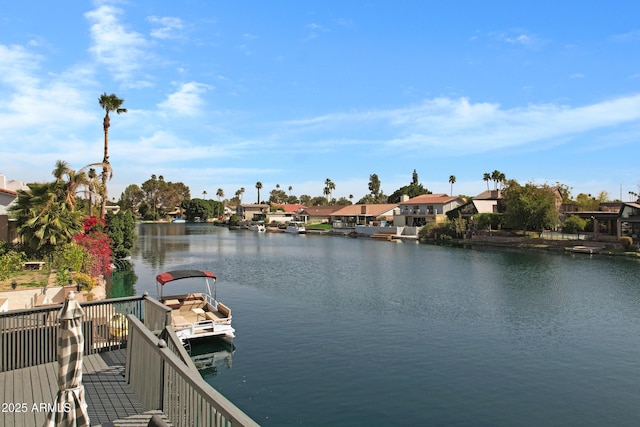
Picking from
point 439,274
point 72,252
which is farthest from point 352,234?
point 72,252

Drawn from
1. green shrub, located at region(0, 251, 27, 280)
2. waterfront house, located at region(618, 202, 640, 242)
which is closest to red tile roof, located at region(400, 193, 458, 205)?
waterfront house, located at region(618, 202, 640, 242)

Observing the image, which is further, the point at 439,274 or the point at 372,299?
the point at 439,274

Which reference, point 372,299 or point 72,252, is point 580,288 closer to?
point 372,299

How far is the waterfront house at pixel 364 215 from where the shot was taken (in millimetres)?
118688

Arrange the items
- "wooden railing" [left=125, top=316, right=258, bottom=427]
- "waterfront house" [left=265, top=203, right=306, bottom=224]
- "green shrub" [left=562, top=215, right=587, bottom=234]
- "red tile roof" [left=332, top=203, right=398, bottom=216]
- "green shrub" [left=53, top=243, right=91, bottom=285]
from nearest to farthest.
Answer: "wooden railing" [left=125, top=316, right=258, bottom=427] < "green shrub" [left=53, top=243, right=91, bottom=285] < "green shrub" [left=562, top=215, right=587, bottom=234] < "red tile roof" [left=332, top=203, right=398, bottom=216] < "waterfront house" [left=265, top=203, right=306, bottom=224]

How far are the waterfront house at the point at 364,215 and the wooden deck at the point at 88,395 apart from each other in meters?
106

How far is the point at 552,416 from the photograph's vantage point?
13844 millimetres

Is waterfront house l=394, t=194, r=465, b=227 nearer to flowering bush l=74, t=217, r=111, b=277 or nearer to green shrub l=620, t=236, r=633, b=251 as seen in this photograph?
green shrub l=620, t=236, r=633, b=251

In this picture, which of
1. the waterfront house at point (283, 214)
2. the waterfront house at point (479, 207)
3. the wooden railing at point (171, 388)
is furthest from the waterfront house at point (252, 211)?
the wooden railing at point (171, 388)

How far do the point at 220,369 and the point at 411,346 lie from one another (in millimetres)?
8507

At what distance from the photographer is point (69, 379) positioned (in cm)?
668

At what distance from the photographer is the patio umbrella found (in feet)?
21.2

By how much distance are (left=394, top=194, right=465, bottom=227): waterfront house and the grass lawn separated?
80556 millimetres

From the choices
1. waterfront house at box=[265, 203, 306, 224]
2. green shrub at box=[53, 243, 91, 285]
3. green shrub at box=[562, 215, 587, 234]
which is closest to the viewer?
green shrub at box=[53, 243, 91, 285]
